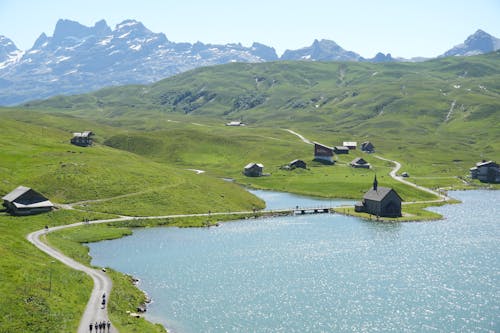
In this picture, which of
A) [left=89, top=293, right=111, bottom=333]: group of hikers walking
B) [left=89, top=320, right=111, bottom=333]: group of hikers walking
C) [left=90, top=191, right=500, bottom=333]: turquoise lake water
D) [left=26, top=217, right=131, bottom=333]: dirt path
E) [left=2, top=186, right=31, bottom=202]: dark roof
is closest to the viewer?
[left=89, top=293, right=111, bottom=333]: group of hikers walking

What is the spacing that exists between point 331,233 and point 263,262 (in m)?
29.6

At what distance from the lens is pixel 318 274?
275ft

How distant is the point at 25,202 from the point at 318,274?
2760 inches

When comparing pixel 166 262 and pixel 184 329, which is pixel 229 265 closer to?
pixel 166 262

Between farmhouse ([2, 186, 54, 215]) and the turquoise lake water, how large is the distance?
23.9 meters

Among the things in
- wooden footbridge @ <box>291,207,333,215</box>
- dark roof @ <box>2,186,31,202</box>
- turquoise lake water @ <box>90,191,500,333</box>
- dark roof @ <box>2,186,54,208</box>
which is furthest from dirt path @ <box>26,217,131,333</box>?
wooden footbridge @ <box>291,207,333,215</box>

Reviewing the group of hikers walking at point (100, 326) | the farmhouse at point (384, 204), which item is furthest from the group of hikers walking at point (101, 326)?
the farmhouse at point (384, 204)

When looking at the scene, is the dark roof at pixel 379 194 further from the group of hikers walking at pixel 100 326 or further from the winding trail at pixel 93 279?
the group of hikers walking at pixel 100 326

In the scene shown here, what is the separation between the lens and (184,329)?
2430 inches

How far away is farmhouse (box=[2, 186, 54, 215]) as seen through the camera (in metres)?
115

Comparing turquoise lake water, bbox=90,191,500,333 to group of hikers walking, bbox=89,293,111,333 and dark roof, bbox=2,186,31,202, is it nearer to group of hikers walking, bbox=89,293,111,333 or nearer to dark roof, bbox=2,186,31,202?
group of hikers walking, bbox=89,293,111,333

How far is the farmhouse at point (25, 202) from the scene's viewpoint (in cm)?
11500

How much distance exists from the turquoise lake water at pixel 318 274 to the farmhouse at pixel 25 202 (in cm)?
2386

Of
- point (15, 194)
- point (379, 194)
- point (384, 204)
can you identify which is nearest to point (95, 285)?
point (15, 194)
